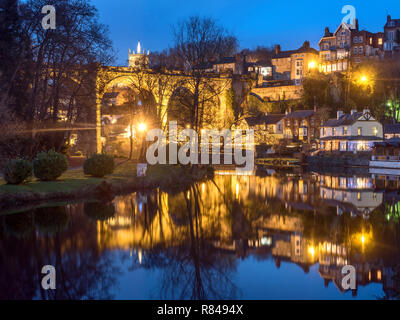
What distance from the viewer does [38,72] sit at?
2962 cm

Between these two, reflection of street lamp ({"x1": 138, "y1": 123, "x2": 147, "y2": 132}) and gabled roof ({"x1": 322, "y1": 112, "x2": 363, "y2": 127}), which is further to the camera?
gabled roof ({"x1": 322, "y1": 112, "x2": 363, "y2": 127})

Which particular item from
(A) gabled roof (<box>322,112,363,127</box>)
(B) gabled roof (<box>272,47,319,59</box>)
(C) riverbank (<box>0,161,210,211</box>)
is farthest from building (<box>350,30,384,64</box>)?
(C) riverbank (<box>0,161,210,211</box>)

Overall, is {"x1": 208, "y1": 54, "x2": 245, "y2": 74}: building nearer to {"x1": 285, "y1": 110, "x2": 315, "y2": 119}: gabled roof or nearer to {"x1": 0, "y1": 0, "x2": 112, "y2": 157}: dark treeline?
{"x1": 285, "y1": 110, "x2": 315, "y2": 119}: gabled roof

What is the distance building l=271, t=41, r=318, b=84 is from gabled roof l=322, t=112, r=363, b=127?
89.6 feet

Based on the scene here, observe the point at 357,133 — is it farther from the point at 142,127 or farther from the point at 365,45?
the point at 365,45

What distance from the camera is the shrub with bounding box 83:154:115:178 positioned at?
86.8 ft

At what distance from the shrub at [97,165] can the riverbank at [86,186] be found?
422 mm

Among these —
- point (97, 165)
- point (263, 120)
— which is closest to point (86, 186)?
point (97, 165)

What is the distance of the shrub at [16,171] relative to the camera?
2114 cm

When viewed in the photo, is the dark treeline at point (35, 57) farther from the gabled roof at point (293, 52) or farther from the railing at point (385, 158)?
the gabled roof at point (293, 52)

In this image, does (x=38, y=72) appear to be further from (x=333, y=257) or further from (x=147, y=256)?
(x=333, y=257)

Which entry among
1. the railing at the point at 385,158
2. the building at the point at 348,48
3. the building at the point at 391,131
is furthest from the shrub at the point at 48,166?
the building at the point at 348,48

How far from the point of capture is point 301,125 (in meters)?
71.6

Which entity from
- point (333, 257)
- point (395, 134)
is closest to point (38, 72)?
point (333, 257)
